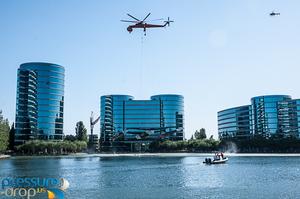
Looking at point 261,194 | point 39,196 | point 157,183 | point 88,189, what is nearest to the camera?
point 39,196

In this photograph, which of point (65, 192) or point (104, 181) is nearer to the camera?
point (65, 192)

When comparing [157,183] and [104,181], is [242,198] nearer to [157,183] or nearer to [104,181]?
[157,183]

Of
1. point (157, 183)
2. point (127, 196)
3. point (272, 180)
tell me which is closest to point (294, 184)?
point (272, 180)

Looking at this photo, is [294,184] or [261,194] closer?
[261,194]

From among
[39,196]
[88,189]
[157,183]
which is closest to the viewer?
[39,196]

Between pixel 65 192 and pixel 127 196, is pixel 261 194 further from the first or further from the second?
pixel 65 192

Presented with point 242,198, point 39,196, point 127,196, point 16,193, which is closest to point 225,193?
point 242,198

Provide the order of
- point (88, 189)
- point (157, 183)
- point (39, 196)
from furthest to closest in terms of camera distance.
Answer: point (157, 183), point (88, 189), point (39, 196)

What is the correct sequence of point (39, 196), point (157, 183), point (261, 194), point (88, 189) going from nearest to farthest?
point (39, 196) → point (261, 194) → point (88, 189) → point (157, 183)

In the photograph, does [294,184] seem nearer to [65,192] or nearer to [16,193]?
[65,192]
